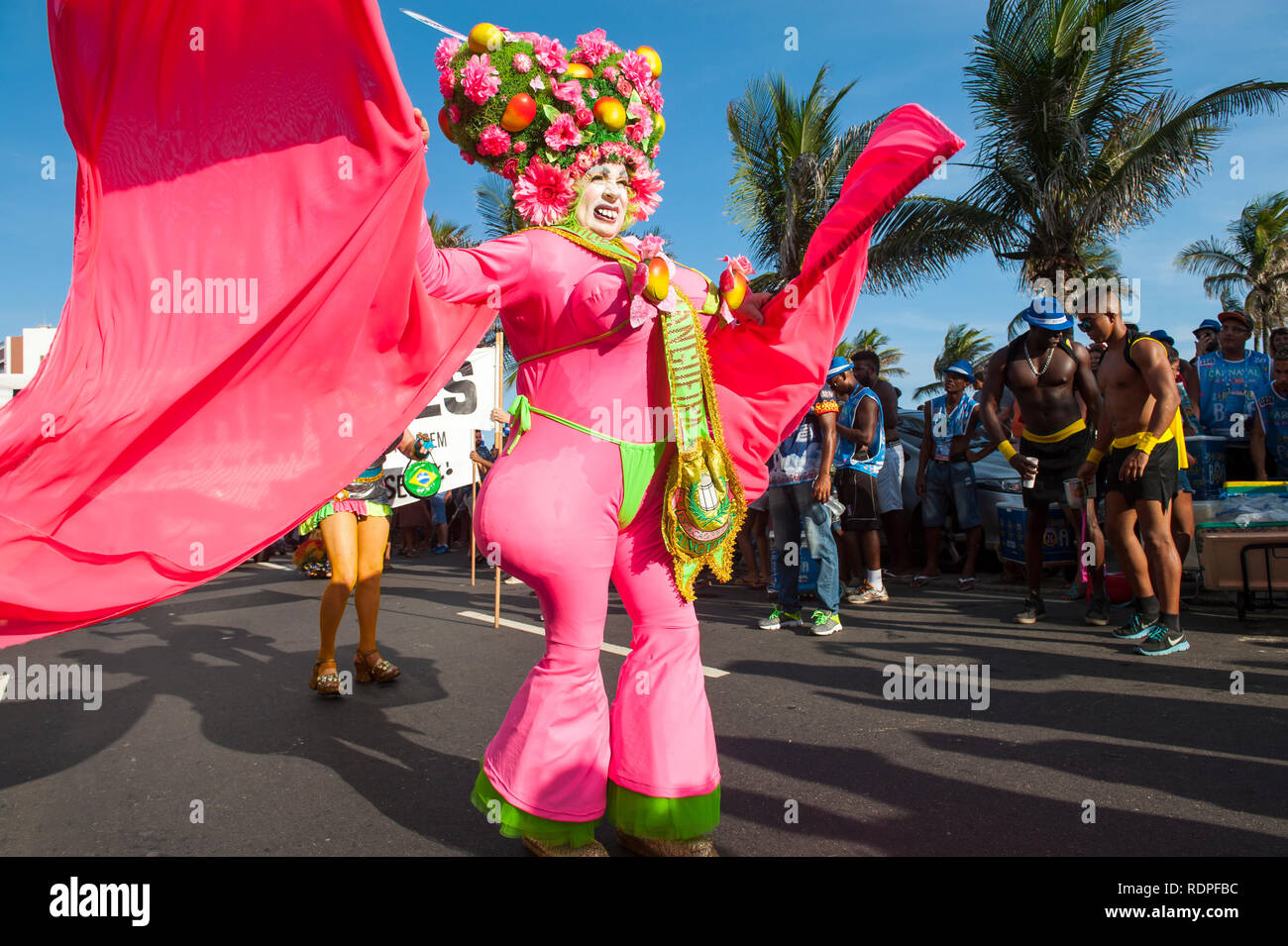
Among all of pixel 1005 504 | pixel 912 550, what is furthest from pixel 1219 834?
pixel 912 550

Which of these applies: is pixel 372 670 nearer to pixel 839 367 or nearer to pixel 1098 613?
pixel 839 367

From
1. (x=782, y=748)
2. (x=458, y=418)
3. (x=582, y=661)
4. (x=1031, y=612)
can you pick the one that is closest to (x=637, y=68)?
(x=582, y=661)

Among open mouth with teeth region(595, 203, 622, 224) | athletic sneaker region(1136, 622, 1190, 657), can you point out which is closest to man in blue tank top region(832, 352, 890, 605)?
athletic sneaker region(1136, 622, 1190, 657)

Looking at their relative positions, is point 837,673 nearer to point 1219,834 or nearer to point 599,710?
point 1219,834

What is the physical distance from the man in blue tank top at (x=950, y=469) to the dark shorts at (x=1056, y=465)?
6.96 feet

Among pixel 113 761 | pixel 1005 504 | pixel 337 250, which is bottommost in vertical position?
pixel 113 761

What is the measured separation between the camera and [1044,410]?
6.03m

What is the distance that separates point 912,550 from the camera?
940 cm

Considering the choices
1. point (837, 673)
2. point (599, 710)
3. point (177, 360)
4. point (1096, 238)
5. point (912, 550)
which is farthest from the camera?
point (1096, 238)

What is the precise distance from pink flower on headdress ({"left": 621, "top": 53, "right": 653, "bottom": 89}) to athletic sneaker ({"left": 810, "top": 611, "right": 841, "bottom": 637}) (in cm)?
411

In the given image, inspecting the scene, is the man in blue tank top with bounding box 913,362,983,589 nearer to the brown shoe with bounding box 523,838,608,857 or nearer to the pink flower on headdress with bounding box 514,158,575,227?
the pink flower on headdress with bounding box 514,158,575,227

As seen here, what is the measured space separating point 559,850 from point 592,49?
8.21 feet

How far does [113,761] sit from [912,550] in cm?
757
